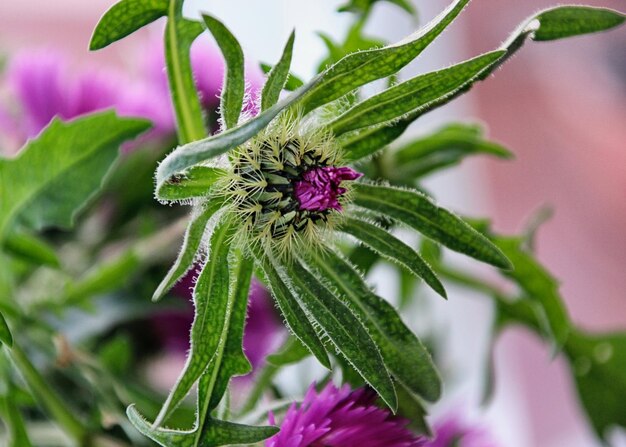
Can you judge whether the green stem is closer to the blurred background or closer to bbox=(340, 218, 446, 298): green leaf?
bbox=(340, 218, 446, 298): green leaf

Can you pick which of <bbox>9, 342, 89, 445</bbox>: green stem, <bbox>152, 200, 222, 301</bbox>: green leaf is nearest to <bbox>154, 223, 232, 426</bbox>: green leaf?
<bbox>152, 200, 222, 301</bbox>: green leaf

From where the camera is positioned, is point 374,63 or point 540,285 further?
point 540,285

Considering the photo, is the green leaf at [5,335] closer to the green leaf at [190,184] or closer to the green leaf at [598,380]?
the green leaf at [190,184]

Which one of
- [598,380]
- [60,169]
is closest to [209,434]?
[60,169]

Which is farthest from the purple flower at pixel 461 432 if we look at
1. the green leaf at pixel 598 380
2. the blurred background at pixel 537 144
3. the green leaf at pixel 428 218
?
the blurred background at pixel 537 144

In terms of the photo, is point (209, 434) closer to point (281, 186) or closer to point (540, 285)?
point (281, 186)
